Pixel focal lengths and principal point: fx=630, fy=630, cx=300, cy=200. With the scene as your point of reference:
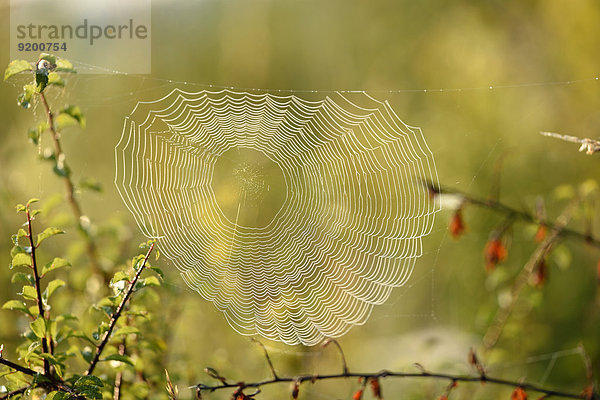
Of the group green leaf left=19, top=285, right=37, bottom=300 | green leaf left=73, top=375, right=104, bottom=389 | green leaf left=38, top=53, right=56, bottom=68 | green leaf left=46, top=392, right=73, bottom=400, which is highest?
green leaf left=38, top=53, right=56, bottom=68

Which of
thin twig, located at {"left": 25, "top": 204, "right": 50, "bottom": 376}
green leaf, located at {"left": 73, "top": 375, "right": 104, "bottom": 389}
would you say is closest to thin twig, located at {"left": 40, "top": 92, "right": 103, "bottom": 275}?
thin twig, located at {"left": 25, "top": 204, "right": 50, "bottom": 376}

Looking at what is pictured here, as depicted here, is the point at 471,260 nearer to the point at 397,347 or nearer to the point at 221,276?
the point at 397,347

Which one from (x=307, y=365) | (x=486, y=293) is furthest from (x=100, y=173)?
(x=486, y=293)

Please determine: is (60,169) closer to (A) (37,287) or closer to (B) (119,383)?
(A) (37,287)

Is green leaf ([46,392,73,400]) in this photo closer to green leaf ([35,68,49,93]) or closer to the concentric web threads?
green leaf ([35,68,49,93])

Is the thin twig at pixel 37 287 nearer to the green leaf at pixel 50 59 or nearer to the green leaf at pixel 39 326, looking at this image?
the green leaf at pixel 39 326

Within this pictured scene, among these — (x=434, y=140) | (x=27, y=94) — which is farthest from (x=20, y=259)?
(x=434, y=140)
